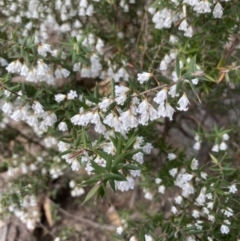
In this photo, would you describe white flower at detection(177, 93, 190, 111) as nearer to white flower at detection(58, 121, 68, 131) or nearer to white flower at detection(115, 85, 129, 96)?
white flower at detection(115, 85, 129, 96)

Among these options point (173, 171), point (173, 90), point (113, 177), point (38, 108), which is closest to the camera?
point (113, 177)

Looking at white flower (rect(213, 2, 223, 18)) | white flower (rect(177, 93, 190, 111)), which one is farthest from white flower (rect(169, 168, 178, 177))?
white flower (rect(213, 2, 223, 18))

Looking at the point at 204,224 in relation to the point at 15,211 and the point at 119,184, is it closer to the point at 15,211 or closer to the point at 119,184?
the point at 119,184

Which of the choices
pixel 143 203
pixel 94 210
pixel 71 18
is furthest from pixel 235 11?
pixel 94 210

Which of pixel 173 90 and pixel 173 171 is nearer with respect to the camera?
pixel 173 90

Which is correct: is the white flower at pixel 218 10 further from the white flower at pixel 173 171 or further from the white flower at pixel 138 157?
the white flower at pixel 173 171

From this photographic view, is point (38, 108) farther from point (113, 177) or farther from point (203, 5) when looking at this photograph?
point (203, 5)

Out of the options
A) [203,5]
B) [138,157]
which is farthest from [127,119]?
[203,5]

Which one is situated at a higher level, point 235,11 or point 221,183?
point 235,11

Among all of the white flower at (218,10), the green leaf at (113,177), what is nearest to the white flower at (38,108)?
the green leaf at (113,177)

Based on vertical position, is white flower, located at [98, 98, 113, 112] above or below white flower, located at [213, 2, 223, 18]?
below

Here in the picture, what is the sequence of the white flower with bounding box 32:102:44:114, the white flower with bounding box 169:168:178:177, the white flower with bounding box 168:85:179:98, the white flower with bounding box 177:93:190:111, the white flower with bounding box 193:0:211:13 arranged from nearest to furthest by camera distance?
the white flower with bounding box 168:85:179:98
the white flower with bounding box 177:93:190:111
the white flower with bounding box 193:0:211:13
the white flower with bounding box 32:102:44:114
the white flower with bounding box 169:168:178:177
